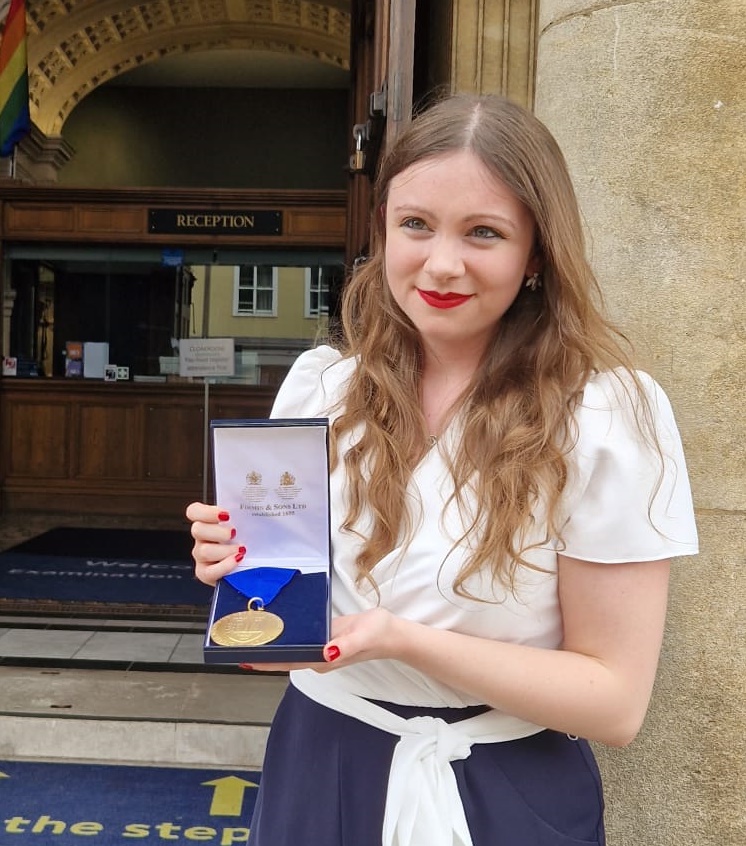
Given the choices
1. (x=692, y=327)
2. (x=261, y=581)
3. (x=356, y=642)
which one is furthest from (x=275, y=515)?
(x=692, y=327)

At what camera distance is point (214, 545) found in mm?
1054

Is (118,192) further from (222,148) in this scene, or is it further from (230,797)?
(230,797)

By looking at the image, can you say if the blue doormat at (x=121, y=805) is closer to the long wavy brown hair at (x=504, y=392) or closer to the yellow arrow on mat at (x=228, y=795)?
the yellow arrow on mat at (x=228, y=795)

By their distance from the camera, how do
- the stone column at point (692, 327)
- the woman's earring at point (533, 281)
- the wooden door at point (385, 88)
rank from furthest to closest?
the wooden door at point (385, 88), the stone column at point (692, 327), the woman's earring at point (533, 281)

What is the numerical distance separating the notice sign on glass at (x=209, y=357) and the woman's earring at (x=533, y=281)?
24.9 ft

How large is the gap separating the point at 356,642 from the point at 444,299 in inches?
17.4

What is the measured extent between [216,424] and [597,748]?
1295 millimetres

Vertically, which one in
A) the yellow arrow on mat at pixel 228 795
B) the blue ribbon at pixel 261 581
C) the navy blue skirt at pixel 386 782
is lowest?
the yellow arrow on mat at pixel 228 795

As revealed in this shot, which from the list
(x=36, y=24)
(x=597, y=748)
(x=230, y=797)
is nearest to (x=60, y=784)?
(x=230, y=797)

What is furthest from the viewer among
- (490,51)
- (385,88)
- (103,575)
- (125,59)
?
(125,59)

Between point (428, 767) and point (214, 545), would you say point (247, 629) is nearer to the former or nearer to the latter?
point (214, 545)

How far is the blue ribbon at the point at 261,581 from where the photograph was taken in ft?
3.28

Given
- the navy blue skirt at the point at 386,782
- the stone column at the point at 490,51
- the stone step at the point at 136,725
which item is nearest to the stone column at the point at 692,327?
the navy blue skirt at the point at 386,782

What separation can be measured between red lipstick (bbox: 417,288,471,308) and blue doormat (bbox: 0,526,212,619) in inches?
186
